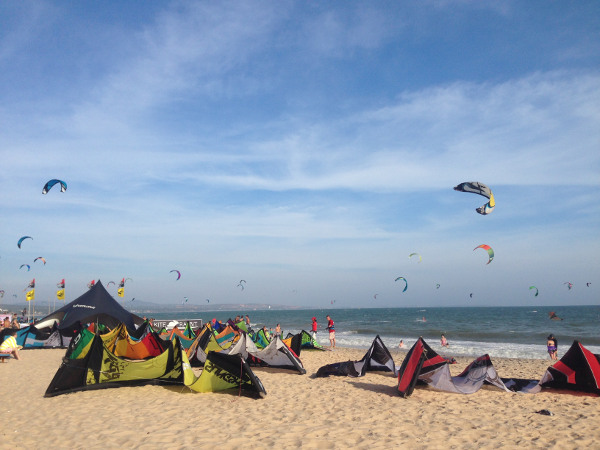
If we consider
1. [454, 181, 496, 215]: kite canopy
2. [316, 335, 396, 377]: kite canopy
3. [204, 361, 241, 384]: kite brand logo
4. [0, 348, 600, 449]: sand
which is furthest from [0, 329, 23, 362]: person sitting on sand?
[454, 181, 496, 215]: kite canopy

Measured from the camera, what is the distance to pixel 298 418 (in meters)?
6.84

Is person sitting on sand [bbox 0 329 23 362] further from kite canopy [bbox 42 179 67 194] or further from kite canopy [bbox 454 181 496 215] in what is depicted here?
kite canopy [bbox 454 181 496 215]

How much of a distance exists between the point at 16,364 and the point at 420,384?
37.3ft

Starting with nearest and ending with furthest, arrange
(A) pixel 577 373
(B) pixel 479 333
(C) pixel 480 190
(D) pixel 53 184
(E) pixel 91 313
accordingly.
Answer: (A) pixel 577 373 → (C) pixel 480 190 → (D) pixel 53 184 → (E) pixel 91 313 → (B) pixel 479 333

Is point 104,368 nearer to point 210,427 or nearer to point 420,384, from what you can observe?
point 210,427

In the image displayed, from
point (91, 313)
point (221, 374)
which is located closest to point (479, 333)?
point (91, 313)

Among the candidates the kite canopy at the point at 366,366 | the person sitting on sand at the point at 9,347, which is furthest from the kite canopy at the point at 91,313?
the kite canopy at the point at 366,366

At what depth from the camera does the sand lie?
18.5 feet

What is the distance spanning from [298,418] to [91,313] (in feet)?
47.2

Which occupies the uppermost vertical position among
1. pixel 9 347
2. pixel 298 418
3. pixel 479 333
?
pixel 9 347

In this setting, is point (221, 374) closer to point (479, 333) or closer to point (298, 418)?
point (298, 418)

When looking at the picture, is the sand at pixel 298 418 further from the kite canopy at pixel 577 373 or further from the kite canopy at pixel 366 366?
the kite canopy at pixel 366 366

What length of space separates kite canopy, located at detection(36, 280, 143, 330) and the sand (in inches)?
340

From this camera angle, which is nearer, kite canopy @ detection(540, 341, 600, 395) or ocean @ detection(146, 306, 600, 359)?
kite canopy @ detection(540, 341, 600, 395)
